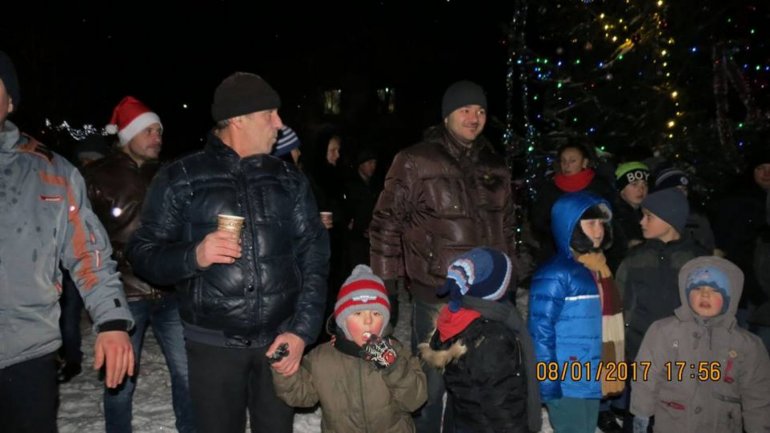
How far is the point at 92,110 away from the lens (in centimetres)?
2548

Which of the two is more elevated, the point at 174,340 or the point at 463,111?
the point at 463,111

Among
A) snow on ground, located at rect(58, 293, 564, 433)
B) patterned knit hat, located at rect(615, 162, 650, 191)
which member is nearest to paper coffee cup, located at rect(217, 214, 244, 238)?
snow on ground, located at rect(58, 293, 564, 433)

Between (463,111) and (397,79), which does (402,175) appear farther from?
(397,79)

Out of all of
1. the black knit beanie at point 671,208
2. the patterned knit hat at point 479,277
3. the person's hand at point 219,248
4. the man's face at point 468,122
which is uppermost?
the man's face at point 468,122

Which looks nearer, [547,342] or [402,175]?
[547,342]

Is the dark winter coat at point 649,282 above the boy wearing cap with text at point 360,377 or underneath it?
above

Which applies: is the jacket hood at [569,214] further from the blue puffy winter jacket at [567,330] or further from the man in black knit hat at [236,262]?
the man in black knit hat at [236,262]

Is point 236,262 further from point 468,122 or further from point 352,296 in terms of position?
point 468,122

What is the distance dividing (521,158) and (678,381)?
24.3ft

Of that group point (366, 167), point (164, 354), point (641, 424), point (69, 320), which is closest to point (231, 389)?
point (164, 354)

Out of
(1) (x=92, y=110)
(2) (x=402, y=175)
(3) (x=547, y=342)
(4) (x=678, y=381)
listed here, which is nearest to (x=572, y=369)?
(3) (x=547, y=342)

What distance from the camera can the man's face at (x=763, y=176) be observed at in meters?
6.11

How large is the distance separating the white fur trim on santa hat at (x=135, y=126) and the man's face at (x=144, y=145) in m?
0.02

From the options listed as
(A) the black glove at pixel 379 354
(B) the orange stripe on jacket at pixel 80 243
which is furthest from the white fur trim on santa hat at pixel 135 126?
(A) the black glove at pixel 379 354
